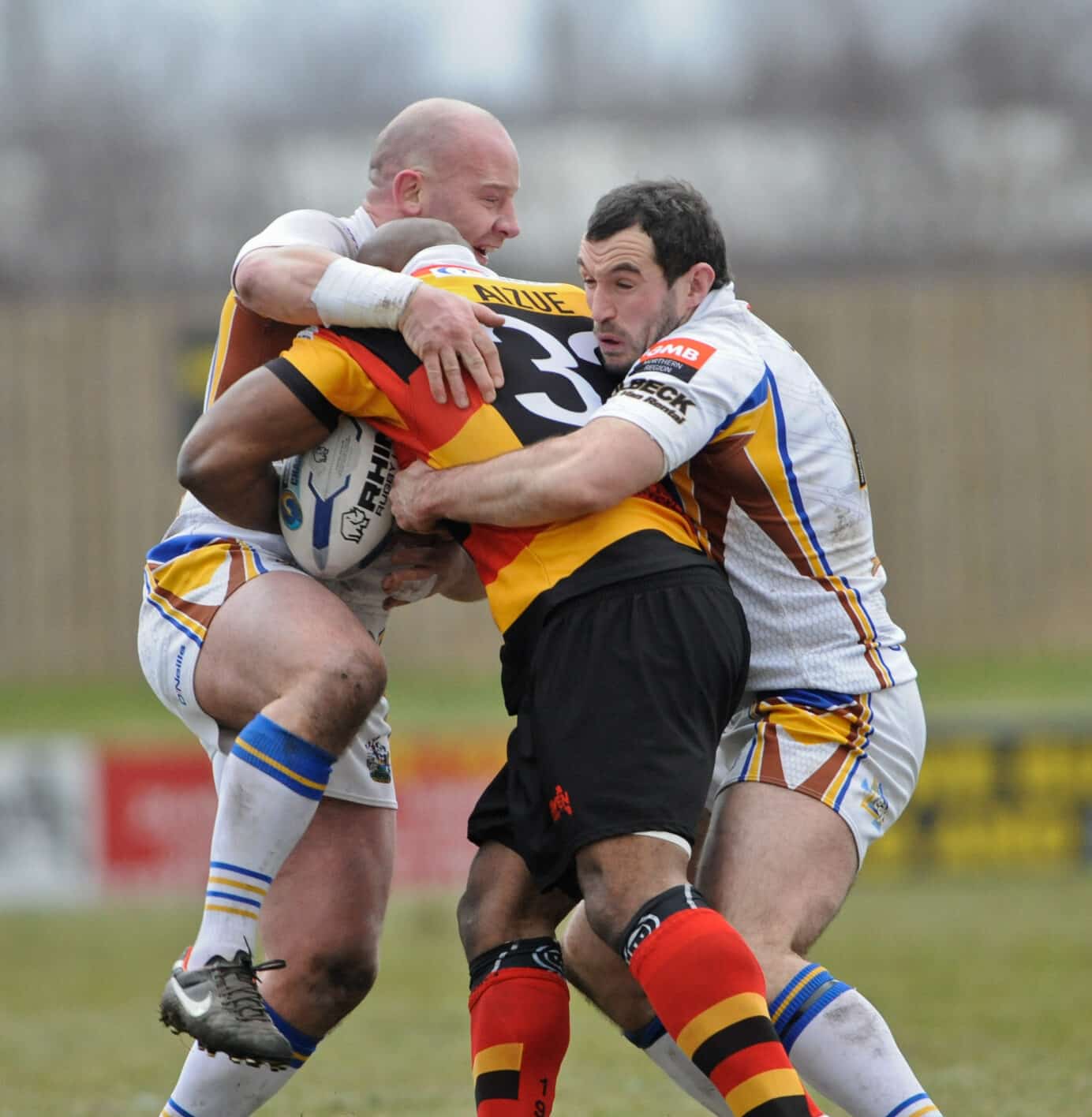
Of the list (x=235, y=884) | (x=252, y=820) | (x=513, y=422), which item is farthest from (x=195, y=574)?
(x=513, y=422)


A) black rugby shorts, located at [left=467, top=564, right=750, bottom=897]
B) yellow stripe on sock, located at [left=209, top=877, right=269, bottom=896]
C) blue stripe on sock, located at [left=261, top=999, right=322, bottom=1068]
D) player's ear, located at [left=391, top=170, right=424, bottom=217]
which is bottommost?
blue stripe on sock, located at [left=261, top=999, right=322, bottom=1068]

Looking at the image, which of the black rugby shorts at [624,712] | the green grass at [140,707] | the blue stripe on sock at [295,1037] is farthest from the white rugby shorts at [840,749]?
the green grass at [140,707]

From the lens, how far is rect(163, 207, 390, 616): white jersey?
4383 mm

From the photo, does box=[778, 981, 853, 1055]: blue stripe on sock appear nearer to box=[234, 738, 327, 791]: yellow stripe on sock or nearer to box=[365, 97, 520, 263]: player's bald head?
box=[234, 738, 327, 791]: yellow stripe on sock

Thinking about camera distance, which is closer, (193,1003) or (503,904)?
(193,1003)

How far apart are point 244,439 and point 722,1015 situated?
1.55 meters

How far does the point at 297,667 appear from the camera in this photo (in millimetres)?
Result: 4000

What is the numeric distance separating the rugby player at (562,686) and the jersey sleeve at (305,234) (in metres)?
0.32

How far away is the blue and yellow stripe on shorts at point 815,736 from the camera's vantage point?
12.9 ft

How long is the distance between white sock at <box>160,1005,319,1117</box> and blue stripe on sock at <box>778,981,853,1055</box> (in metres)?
1.26

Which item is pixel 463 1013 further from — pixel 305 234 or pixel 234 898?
pixel 305 234

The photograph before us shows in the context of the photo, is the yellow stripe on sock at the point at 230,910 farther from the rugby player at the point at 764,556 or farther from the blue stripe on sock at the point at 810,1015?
the blue stripe on sock at the point at 810,1015

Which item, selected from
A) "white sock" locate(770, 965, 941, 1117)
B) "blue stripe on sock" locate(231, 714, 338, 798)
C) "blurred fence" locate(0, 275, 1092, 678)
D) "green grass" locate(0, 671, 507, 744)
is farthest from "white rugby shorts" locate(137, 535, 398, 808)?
"blurred fence" locate(0, 275, 1092, 678)

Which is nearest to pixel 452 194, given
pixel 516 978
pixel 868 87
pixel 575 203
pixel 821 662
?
pixel 821 662
